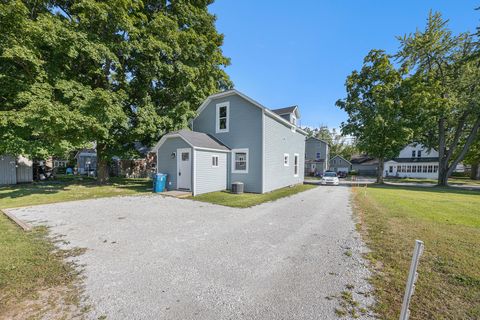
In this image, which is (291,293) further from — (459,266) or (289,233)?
(459,266)

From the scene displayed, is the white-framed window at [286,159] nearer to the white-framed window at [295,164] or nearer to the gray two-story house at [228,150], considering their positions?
the gray two-story house at [228,150]

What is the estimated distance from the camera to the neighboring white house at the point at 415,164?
34969 millimetres

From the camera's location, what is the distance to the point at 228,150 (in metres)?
13.8

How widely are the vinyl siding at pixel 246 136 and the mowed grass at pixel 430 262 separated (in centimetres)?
666

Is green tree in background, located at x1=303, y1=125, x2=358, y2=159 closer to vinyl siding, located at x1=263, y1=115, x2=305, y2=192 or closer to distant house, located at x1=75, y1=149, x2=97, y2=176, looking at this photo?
vinyl siding, located at x1=263, y1=115, x2=305, y2=192

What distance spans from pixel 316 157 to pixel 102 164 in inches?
1486

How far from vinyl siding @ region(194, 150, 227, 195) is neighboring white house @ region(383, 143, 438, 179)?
36.6 m

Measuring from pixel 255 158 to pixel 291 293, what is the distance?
1006cm

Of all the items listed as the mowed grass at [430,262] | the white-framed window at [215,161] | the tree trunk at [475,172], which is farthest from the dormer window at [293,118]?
the tree trunk at [475,172]

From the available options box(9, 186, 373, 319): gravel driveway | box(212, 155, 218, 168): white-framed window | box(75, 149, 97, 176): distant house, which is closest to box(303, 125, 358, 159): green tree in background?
box(212, 155, 218, 168): white-framed window

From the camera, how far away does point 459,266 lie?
3871 millimetres

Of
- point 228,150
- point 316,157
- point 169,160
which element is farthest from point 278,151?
point 316,157

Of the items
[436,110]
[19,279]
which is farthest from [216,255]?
[436,110]

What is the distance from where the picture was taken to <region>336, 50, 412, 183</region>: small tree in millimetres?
21312
